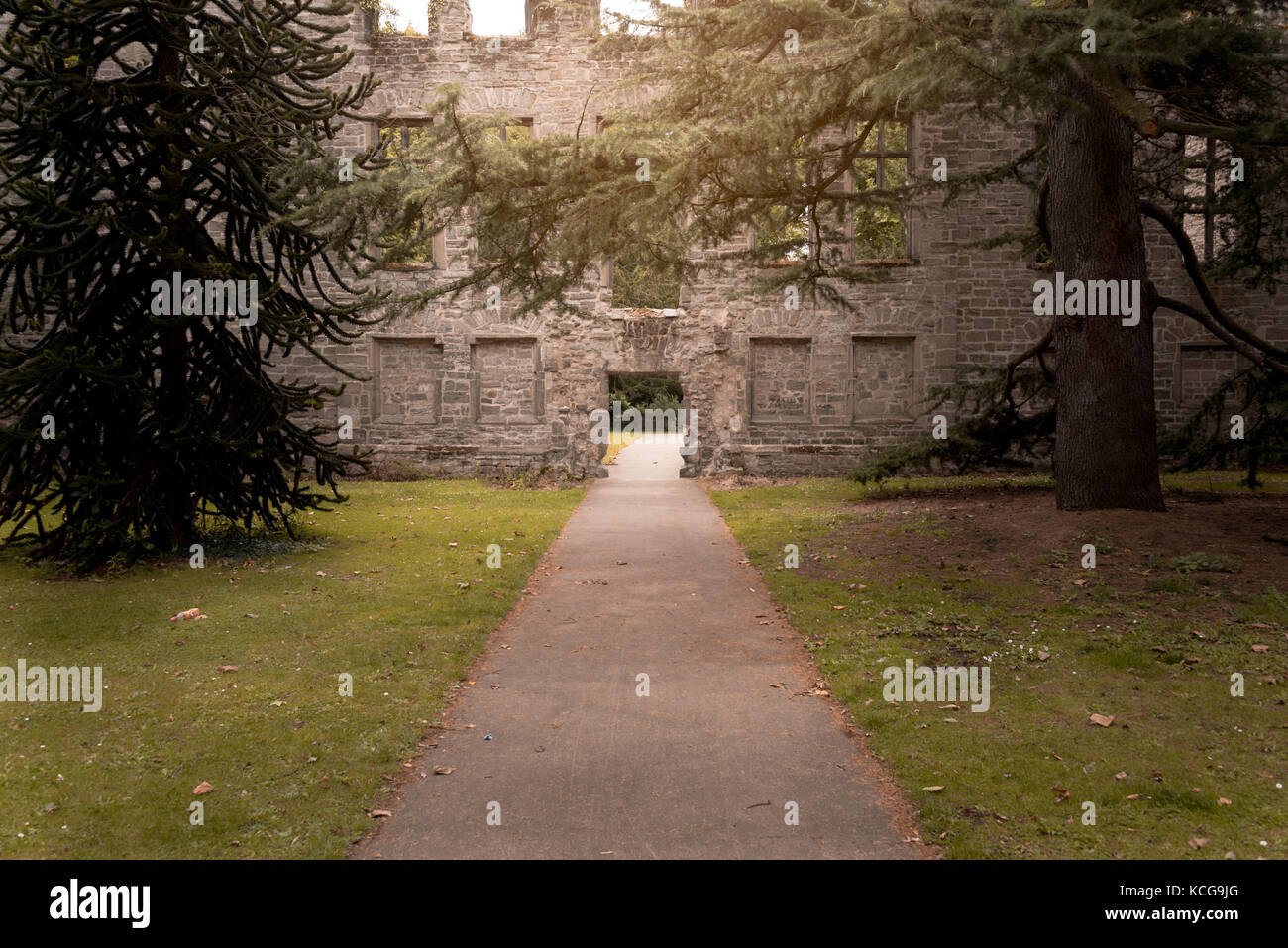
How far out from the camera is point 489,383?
20844 millimetres

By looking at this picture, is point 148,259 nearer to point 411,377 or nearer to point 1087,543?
point 1087,543

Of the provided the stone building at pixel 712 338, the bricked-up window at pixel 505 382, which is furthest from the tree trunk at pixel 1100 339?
the bricked-up window at pixel 505 382

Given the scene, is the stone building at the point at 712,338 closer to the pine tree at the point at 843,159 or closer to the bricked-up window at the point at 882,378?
the bricked-up window at the point at 882,378

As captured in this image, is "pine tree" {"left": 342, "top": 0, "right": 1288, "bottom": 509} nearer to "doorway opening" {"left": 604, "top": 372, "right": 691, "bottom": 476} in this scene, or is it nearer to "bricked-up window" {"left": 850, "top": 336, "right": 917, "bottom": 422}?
"bricked-up window" {"left": 850, "top": 336, "right": 917, "bottom": 422}

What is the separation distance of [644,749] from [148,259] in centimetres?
839

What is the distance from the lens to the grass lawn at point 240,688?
4375 millimetres

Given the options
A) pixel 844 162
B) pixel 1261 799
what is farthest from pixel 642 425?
pixel 1261 799

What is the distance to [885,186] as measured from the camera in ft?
67.3

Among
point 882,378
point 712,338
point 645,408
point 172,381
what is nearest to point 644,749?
point 172,381

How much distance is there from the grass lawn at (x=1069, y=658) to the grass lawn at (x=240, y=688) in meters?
2.94

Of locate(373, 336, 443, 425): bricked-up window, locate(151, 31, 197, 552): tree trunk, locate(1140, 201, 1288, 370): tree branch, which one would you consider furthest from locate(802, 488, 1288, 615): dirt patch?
locate(373, 336, 443, 425): bricked-up window

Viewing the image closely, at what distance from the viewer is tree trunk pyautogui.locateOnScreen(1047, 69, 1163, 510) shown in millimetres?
10516

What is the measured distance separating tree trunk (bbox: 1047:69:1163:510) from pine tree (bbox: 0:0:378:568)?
8301 millimetres

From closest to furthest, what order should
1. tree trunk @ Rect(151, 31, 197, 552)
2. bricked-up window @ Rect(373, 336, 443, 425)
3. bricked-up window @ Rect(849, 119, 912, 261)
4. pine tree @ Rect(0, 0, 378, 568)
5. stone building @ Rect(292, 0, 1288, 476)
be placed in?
1. pine tree @ Rect(0, 0, 378, 568)
2. tree trunk @ Rect(151, 31, 197, 552)
3. bricked-up window @ Rect(849, 119, 912, 261)
4. stone building @ Rect(292, 0, 1288, 476)
5. bricked-up window @ Rect(373, 336, 443, 425)
